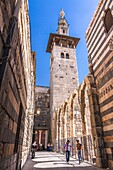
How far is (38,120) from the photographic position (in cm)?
1903

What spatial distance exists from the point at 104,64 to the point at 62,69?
15.0m

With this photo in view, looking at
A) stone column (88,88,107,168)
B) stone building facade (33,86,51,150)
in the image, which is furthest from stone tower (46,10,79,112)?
stone column (88,88,107,168)

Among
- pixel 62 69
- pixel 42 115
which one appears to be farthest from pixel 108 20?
pixel 42 115

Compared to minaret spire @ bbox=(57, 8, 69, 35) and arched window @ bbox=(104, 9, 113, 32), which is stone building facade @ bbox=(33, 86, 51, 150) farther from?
arched window @ bbox=(104, 9, 113, 32)

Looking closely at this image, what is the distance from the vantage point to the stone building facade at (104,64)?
5423mm

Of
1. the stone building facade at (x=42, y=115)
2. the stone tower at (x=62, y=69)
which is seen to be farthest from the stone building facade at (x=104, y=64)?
the stone building facade at (x=42, y=115)

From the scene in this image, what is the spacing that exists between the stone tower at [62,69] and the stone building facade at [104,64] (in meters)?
12.0

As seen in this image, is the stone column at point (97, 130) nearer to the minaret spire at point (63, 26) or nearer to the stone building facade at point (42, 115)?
the stone building facade at point (42, 115)

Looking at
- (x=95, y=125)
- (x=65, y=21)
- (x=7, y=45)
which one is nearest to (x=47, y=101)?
(x=95, y=125)

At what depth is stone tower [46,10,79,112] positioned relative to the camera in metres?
19.1

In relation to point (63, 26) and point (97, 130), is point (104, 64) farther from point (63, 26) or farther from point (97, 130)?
point (63, 26)

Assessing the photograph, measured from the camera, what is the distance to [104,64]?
6.04 metres

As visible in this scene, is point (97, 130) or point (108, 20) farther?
point (108, 20)

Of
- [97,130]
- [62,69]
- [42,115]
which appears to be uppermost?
[62,69]
